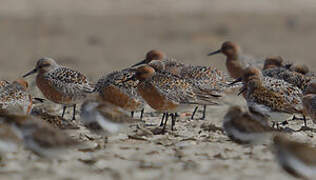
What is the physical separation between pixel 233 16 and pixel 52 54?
879cm

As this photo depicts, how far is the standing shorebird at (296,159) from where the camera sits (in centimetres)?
695

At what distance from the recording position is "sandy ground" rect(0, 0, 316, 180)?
9766mm

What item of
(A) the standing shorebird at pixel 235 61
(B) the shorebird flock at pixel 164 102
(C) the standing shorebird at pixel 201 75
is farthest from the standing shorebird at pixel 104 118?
(A) the standing shorebird at pixel 235 61

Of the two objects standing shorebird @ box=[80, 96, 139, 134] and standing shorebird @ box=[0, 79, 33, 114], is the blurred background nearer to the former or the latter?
standing shorebird @ box=[0, 79, 33, 114]

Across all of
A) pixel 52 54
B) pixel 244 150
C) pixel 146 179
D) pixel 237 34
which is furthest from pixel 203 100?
pixel 237 34

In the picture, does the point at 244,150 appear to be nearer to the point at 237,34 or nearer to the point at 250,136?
the point at 250,136

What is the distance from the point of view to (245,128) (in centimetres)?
827

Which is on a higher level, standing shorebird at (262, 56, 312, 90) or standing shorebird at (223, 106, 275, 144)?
standing shorebird at (262, 56, 312, 90)

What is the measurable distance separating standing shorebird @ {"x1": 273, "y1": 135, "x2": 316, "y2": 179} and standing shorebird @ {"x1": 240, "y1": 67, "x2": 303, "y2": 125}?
69.7 inches

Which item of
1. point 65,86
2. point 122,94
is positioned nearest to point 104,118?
point 122,94

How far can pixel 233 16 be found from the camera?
89.3 ft

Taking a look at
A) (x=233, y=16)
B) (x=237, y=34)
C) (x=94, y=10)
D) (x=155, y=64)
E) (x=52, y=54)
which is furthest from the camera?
(x=94, y=10)

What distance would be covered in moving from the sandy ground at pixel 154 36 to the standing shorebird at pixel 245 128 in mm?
384

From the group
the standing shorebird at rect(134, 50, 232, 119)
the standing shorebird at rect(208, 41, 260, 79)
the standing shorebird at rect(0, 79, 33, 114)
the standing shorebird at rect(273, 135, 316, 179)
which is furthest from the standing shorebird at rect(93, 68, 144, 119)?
the standing shorebird at rect(208, 41, 260, 79)
